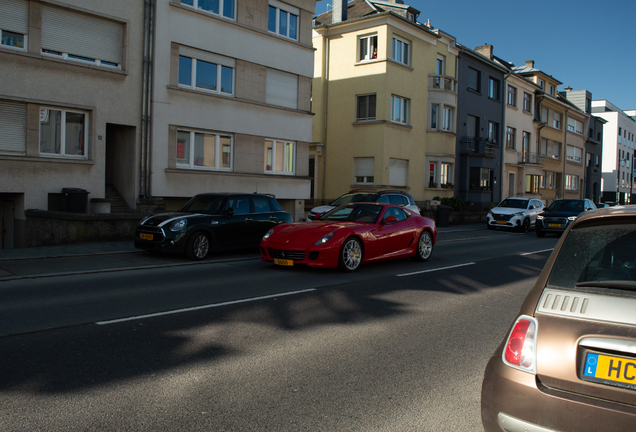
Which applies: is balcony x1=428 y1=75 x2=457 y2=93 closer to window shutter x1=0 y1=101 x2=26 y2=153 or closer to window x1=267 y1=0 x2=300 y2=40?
window x1=267 y1=0 x2=300 y2=40

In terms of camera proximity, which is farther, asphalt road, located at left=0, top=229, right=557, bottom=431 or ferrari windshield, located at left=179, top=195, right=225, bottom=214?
ferrari windshield, located at left=179, top=195, right=225, bottom=214

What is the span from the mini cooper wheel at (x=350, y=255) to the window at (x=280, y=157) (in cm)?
1259

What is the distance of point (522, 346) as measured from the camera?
2760 millimetres

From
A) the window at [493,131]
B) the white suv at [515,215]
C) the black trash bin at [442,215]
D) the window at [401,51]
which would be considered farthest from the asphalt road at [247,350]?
the window at [493,131]

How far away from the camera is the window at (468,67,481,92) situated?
35.2 metres

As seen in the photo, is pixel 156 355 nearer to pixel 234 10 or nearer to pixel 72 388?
pixel 72 388

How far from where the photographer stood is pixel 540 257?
1357 centimetres

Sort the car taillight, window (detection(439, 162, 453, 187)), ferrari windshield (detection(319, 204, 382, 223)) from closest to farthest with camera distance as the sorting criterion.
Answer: the car taillight → ferrari windshield (detection(319, 204, 382, 223)) → window (detection(439, 162, 453, 187))

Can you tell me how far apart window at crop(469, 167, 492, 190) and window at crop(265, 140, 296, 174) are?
16558mm

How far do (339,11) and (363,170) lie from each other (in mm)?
9658

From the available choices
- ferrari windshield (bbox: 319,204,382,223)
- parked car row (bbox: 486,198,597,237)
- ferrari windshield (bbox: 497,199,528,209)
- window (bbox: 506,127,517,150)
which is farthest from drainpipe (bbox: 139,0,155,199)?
window (bbox: 506,127,517,150)

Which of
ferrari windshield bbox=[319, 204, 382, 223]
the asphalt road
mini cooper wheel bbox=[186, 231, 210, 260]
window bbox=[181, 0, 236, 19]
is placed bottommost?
the asphalt road

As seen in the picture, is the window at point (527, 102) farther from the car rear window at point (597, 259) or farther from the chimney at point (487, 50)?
the car rear window at point (597, 259)

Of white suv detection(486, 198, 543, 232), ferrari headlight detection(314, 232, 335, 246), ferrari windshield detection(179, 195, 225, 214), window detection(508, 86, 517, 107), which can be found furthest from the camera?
window detection(508, 86, 517, 107)
